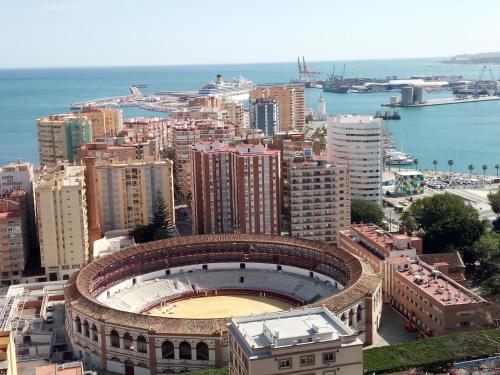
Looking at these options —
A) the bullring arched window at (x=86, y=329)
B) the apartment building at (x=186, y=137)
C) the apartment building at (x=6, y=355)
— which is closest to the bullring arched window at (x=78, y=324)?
the bullring arched window at (x=86, y=329)

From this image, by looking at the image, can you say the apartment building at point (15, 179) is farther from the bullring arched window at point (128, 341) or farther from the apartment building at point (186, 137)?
the bullring arched window at point (128, 341)

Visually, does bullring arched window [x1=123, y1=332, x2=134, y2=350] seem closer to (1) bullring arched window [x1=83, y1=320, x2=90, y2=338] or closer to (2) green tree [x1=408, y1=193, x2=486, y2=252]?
(1) bullring arched window [x1=83, y1=320, x2=90, y2=338]

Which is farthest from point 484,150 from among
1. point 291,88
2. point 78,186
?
point 78,186

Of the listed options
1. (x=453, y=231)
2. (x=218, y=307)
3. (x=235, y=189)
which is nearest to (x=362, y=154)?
(x=235, y=189)

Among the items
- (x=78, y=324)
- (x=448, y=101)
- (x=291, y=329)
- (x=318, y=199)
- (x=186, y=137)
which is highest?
(x=186, y=137)

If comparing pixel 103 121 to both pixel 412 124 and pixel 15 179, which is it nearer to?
pixel 15 179

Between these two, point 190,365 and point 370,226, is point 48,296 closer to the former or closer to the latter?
point 190,365

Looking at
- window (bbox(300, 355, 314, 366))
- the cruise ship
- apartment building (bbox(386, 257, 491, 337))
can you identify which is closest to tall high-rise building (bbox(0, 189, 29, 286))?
apartment building (bbox(386, 257, 491, 337))
